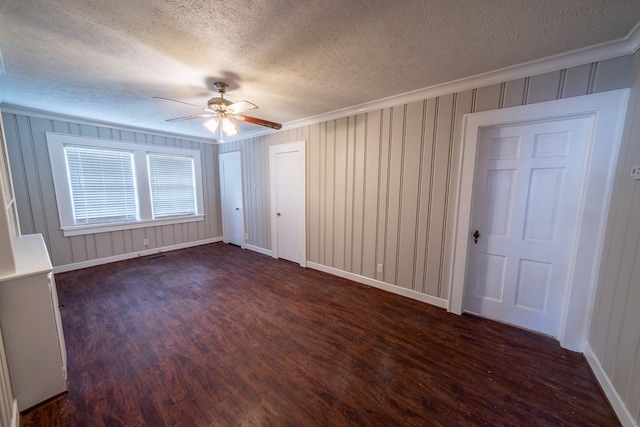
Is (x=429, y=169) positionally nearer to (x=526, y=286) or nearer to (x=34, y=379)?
(x=526, y=286)

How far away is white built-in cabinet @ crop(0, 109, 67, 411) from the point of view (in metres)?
1.31

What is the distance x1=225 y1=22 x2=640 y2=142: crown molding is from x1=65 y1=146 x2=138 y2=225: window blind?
A: 398 cm

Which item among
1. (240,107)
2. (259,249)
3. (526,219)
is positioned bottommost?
(259,249)

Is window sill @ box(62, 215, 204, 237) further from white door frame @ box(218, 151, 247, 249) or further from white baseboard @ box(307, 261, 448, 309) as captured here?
white baseboard @ box(307, 261, 448, 309)

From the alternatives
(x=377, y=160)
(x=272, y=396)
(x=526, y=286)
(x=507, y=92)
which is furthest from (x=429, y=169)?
(x=272, y=396)

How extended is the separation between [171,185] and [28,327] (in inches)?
144

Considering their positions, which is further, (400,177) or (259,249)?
(259,249)

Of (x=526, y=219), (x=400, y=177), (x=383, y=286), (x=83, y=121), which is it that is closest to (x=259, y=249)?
(x=383, y=286)

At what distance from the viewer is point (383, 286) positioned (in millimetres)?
2969

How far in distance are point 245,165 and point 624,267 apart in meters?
4.89

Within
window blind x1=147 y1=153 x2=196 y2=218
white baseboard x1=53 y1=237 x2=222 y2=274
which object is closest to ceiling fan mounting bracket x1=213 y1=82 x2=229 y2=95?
window blind x1=147 y1=153 x2=196 y2=218

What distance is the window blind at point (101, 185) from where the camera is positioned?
352 cm

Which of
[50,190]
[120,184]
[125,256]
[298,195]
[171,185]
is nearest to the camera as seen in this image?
[50,190]

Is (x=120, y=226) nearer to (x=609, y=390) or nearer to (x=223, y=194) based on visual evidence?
(x=223, y=194)
